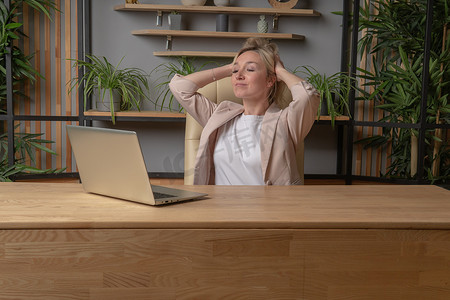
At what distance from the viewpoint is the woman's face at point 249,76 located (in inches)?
85.7

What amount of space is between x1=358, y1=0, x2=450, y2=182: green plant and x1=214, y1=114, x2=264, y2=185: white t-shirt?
1725 millimetres

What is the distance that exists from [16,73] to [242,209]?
9.44 feet

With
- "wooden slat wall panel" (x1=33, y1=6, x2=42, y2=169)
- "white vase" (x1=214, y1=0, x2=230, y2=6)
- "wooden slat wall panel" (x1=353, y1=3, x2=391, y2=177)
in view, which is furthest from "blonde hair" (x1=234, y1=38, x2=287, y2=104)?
"wooden slat wall panel" (x1=33, y1=6, x2=42, y2=169)

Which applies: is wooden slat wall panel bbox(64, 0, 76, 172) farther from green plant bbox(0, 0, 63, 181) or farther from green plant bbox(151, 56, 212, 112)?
green plant bbox(151, 56, 212, 112)

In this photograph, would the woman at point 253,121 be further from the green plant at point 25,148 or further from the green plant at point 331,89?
the green plant at point 25,148

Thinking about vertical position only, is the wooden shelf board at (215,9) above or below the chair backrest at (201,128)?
above

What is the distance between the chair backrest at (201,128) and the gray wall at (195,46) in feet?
4.77

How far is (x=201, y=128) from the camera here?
239cm

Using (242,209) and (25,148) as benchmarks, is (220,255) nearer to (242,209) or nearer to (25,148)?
(242,209)

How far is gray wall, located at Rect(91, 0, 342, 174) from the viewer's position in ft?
12.6

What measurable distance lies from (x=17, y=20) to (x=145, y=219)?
124 inches

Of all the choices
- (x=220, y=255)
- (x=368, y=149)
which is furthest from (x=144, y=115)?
(x=220, y=255)

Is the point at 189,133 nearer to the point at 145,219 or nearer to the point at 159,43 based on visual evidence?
the point at 145,219

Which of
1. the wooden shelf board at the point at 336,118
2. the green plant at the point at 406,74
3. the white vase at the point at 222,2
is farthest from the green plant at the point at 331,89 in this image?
the white vase at the point at 222,2
